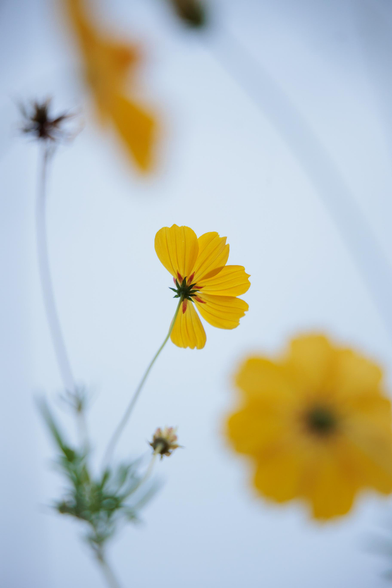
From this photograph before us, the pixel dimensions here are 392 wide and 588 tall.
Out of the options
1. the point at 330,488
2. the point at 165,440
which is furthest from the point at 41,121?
the point at 330,488

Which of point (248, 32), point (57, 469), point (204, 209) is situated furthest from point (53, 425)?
point (248, 32)

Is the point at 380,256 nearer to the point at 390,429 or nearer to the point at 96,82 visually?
the point at 390,429

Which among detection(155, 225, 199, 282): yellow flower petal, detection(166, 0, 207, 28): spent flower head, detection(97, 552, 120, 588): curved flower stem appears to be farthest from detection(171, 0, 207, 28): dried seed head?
detection(97, 552, 120, 588): curved flower stem

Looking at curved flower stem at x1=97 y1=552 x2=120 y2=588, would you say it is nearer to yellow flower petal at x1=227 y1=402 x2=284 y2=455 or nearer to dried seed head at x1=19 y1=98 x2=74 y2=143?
yellow flower petal at x1=227 y1=402 x2=284 y2=455

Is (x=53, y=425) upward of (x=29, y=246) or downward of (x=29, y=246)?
downward

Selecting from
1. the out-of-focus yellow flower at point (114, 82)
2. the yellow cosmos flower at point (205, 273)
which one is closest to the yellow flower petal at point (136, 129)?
the out-of-focus yellow flower at point (114, 82)

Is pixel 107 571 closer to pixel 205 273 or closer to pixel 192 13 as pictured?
pixel 205 273
